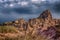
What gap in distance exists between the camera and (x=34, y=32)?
1303 centimetres

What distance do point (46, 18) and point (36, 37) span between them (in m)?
59.9

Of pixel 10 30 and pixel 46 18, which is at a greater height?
pixel 10 30

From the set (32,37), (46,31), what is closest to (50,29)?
(46,31)

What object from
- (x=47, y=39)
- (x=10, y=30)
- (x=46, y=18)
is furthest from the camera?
(x=46, y=18)

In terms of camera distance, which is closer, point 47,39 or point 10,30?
point 47,39

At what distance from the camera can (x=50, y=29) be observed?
522 inches

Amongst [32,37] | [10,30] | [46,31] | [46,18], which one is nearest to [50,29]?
[46,31]

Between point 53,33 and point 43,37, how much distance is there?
57 centimetres

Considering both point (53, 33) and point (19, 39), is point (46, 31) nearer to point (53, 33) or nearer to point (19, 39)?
point (53, 33)

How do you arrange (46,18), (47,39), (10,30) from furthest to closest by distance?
(46,18), (10,30), (47,39)

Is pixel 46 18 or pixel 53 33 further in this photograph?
pixel 46 18

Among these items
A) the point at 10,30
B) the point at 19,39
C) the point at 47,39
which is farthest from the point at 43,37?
the point at 10,30

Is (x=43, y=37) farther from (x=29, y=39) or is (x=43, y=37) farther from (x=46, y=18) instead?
(x=46, y=18)

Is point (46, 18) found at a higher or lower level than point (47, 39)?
lower
